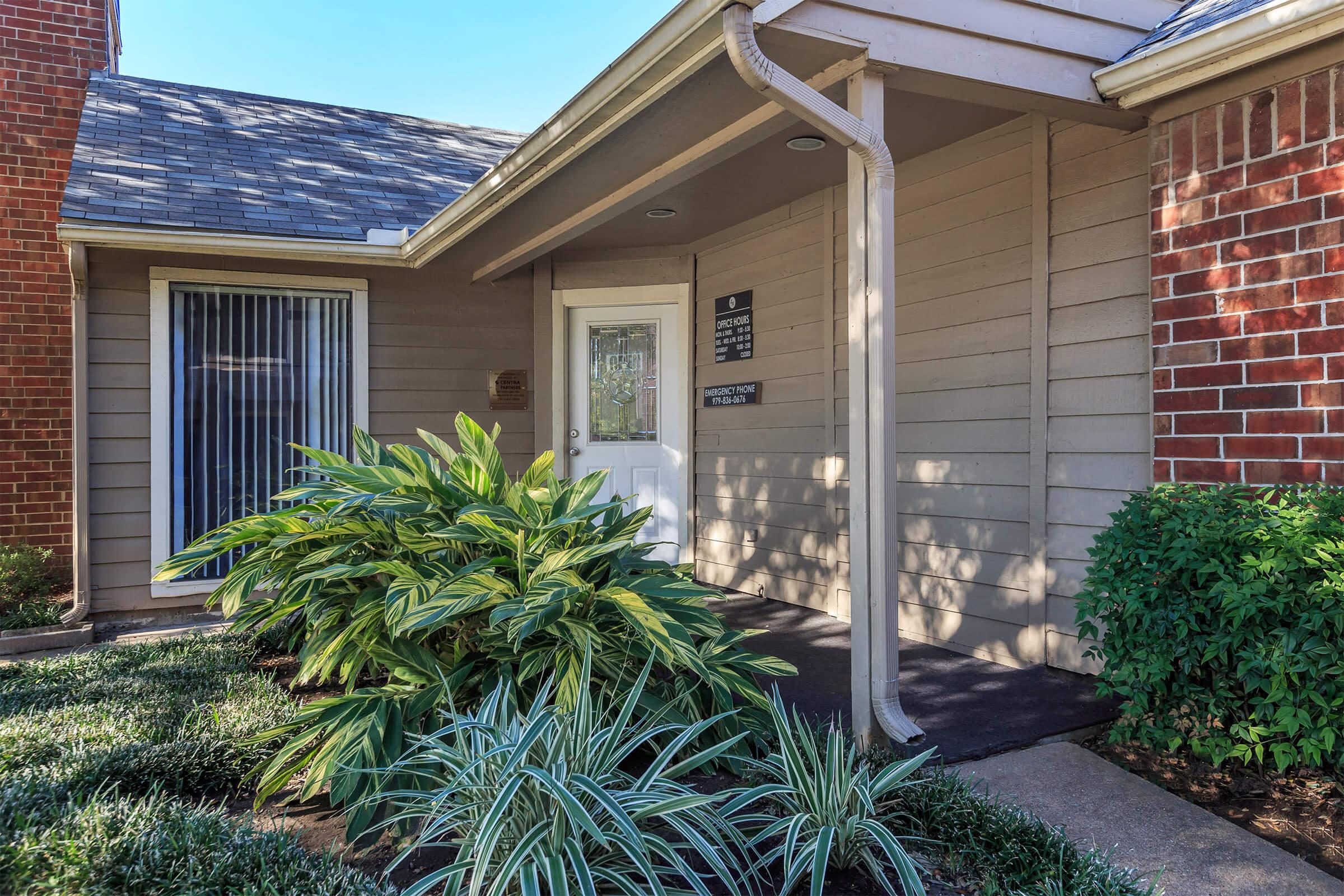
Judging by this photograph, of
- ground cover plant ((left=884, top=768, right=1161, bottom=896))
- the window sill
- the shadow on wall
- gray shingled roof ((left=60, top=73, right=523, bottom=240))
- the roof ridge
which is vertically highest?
the roof ridge

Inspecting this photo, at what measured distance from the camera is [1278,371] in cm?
265

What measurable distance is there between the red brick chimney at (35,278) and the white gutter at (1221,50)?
621 cm

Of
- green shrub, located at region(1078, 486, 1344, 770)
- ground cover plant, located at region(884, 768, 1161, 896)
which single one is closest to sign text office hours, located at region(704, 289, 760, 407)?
green shrub, located at region(1078, 486, 1344, 770)

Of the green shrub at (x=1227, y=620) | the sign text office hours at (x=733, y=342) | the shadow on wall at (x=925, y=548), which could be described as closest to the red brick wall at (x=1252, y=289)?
the green shrub at (x=1227, y=620)

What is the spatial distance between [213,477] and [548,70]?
19.1 meters

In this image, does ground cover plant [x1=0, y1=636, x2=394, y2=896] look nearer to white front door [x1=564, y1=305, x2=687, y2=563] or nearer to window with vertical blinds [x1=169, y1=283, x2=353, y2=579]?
window with vertical blinds [x1=169, y1=283, x2=353, y2=579]

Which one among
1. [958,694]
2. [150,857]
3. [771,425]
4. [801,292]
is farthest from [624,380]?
[150,857]

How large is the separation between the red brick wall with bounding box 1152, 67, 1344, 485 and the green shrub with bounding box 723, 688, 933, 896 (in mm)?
1657

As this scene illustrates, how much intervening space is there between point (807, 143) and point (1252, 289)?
1.86 meters

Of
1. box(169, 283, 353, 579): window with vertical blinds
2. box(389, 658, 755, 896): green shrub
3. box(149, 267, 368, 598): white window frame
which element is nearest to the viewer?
box(389, 658, 755, 896): green shrub

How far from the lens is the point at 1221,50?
2639mm

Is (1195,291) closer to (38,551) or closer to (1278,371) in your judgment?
(1278,371)

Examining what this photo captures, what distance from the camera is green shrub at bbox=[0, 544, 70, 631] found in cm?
439

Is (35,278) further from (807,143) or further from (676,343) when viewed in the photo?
(807,143)
